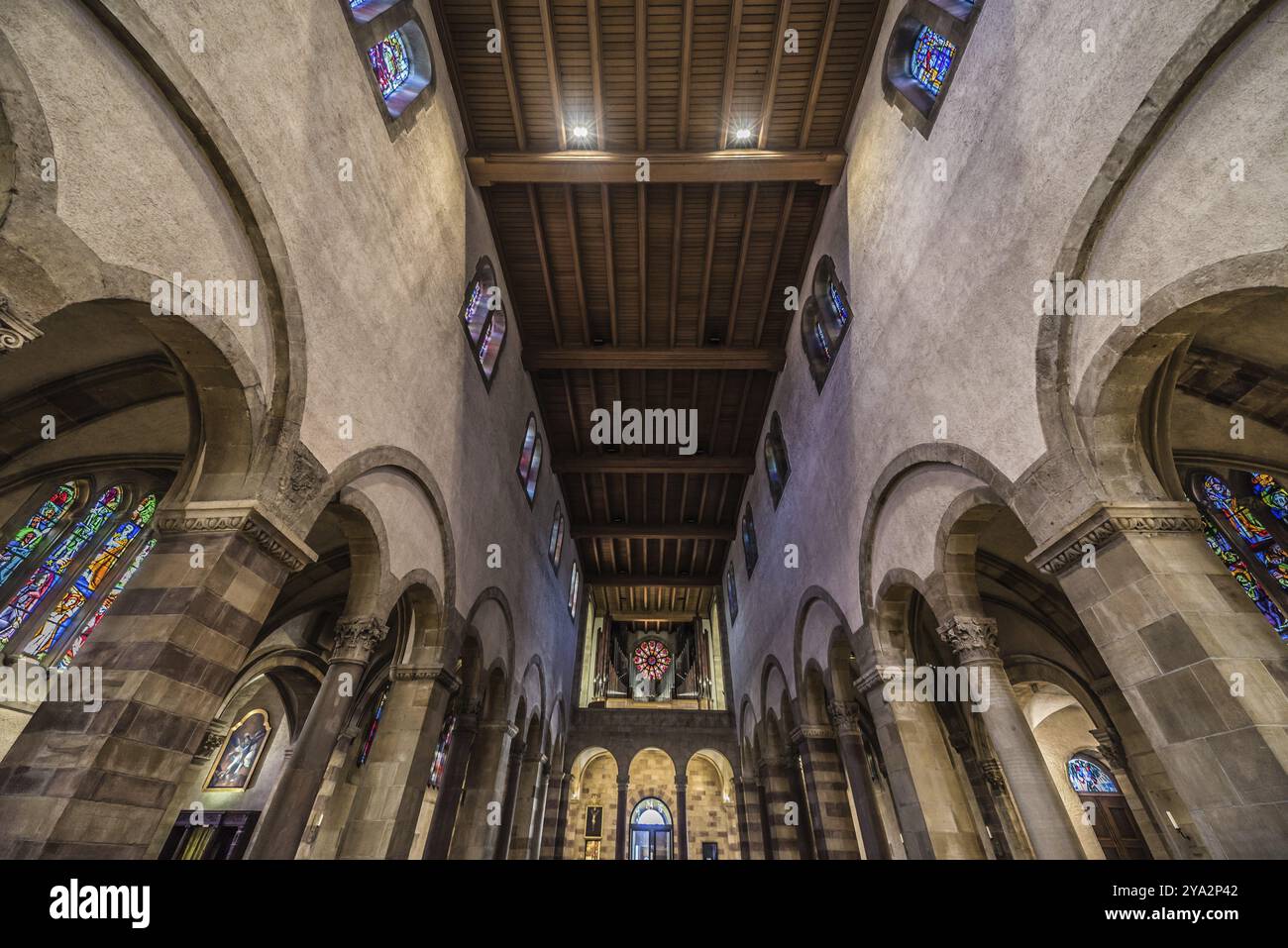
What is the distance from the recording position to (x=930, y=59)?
22.1ft

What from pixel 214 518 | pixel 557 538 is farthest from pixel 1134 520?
pixel 557 538

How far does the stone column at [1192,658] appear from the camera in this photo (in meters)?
3.04

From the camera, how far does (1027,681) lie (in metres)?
11.0

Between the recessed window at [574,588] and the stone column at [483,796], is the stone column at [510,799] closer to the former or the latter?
the stone column at [483,796]

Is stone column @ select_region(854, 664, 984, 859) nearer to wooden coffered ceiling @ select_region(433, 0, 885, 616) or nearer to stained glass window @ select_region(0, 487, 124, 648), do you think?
wooden coffered ceiling @ select_region(433, 0, 885, 616)

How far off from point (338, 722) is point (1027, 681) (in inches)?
487

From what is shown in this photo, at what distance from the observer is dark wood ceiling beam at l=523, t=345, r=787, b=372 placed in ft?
40.8

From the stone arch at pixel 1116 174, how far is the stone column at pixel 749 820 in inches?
555

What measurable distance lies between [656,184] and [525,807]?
48.2 ft

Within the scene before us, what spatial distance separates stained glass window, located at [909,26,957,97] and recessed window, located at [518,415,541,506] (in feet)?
31.1

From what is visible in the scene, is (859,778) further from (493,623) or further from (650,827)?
(650,827)

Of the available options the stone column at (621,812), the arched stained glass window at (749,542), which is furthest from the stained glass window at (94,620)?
the stone column at (621,812)

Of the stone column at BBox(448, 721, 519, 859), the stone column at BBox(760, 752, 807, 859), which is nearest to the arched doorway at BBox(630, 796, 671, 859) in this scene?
the stone column at BBox(760, 752, 807, 859)
